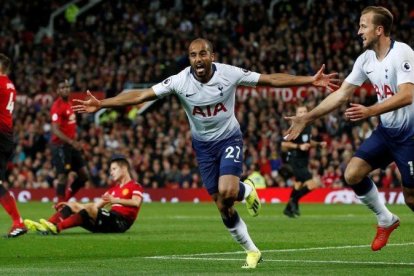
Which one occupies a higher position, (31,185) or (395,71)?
(395,71)

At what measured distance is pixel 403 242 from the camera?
14438 mm

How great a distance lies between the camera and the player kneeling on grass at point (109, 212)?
16.5 m

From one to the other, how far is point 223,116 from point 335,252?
8.07ft

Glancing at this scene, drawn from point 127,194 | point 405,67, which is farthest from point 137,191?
point 405,67

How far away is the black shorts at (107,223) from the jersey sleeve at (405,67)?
6.95 m

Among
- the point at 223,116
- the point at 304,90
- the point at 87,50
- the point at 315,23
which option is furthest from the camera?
the point at 87,50

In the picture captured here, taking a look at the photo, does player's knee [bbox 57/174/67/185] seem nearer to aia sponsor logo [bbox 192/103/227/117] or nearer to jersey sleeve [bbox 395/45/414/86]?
aia sponsor logo [bbox 192/103/227/117]

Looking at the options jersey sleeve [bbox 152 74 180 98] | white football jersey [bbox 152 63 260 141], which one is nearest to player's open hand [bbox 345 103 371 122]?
white football jersey [bbox 152 63 260 141]

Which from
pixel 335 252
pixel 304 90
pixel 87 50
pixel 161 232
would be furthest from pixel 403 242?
pixel 87 50

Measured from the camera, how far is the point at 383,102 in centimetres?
1063

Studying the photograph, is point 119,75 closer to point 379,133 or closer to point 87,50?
point 87,50

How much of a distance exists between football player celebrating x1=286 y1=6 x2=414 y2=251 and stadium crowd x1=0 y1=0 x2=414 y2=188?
57.8ft

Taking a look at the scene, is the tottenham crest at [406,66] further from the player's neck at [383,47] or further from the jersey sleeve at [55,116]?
the jersey sleeve at [55,116]

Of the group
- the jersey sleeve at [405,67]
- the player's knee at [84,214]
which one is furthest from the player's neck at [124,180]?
the jersey sleeve at [405,67]
